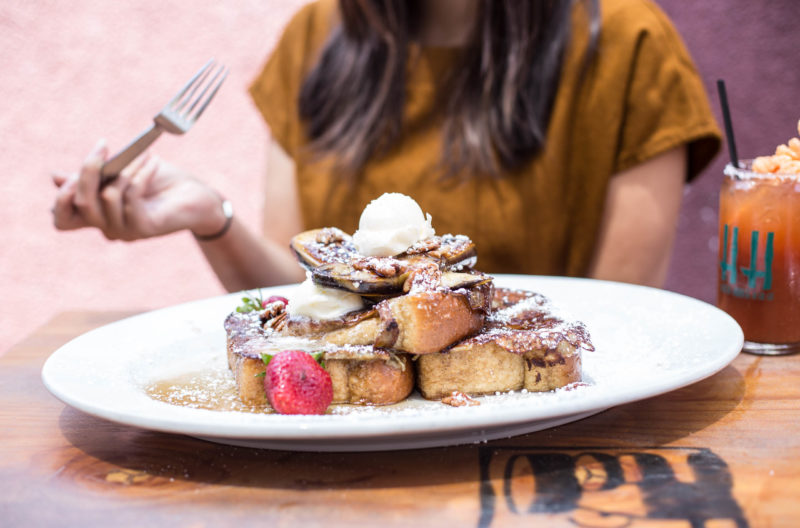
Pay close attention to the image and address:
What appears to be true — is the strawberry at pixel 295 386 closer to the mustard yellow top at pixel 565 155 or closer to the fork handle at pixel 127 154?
the fork handle at pixel 127 154

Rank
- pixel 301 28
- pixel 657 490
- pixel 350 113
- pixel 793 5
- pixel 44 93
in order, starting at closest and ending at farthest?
pixel 657 490 → pixel 350 113 → pixel 301 28 → pixel 793 5 → pixel 44 93

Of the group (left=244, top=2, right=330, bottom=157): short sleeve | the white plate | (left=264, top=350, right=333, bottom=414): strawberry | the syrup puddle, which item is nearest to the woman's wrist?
A: the white plate

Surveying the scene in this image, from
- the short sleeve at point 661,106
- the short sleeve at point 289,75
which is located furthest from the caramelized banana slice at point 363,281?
the short sleeve at point 289,75

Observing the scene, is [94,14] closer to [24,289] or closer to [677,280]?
[24,289]

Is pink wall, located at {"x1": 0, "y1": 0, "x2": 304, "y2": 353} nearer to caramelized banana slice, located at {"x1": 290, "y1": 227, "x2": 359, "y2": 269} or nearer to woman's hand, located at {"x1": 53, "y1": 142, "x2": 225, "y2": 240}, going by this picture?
woman's hand, located at {"x1": 53, "y1": 142, "x2": 225, "y2": 240}

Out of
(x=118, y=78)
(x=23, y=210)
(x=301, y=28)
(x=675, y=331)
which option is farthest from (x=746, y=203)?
(x=23, y=210)
